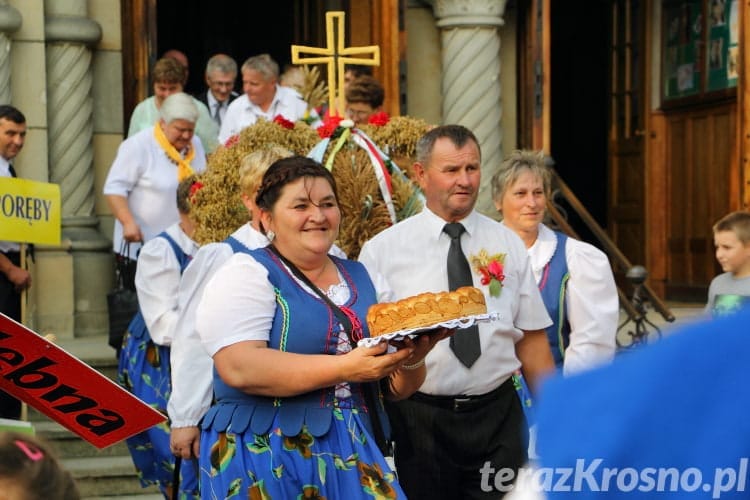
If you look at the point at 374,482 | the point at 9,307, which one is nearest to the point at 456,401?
the point at 374,482

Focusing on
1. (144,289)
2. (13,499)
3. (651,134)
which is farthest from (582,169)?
(13,499)

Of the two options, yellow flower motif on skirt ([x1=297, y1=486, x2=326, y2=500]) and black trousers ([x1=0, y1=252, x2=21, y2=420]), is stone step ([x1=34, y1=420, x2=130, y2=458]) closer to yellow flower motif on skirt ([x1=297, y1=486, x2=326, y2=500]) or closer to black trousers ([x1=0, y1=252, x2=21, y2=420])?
black trousers ([x1=0, y1=252, x2=21, y2=420])

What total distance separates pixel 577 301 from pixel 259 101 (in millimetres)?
3768

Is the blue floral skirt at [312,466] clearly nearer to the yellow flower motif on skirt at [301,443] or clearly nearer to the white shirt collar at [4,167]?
the yellow flower motif on skirt at [301,443]

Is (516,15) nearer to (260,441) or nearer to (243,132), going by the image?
(243,132)

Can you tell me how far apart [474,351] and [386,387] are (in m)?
0.50

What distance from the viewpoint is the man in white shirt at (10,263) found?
7.11 m

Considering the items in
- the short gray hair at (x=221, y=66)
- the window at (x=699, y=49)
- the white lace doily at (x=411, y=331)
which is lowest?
the white lace doily at (x=411, y=331)

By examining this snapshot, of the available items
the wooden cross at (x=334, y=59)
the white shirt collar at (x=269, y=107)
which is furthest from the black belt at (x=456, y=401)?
the white shirt collar at (x=269, y=107)

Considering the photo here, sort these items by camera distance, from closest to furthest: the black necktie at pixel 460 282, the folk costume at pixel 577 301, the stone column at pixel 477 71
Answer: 1. the black necktie at pixel 460 282
2. the folk costume at pixel 577 301
3. the stone column at pixel 477 71

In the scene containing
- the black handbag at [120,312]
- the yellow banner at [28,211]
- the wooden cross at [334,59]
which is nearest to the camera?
the wooden cross at [334,59]

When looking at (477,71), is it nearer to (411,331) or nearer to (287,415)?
(287,415)

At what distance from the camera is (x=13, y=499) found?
191 centimetres

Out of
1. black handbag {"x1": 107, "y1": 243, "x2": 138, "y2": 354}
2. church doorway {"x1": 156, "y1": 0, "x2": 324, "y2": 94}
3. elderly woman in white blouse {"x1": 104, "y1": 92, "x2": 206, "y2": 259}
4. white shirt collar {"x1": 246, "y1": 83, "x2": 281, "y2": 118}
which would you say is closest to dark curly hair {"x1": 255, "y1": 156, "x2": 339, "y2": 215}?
black handbag {"x1": 107, "y1": 243, "x2": 138, "y2": 354}
